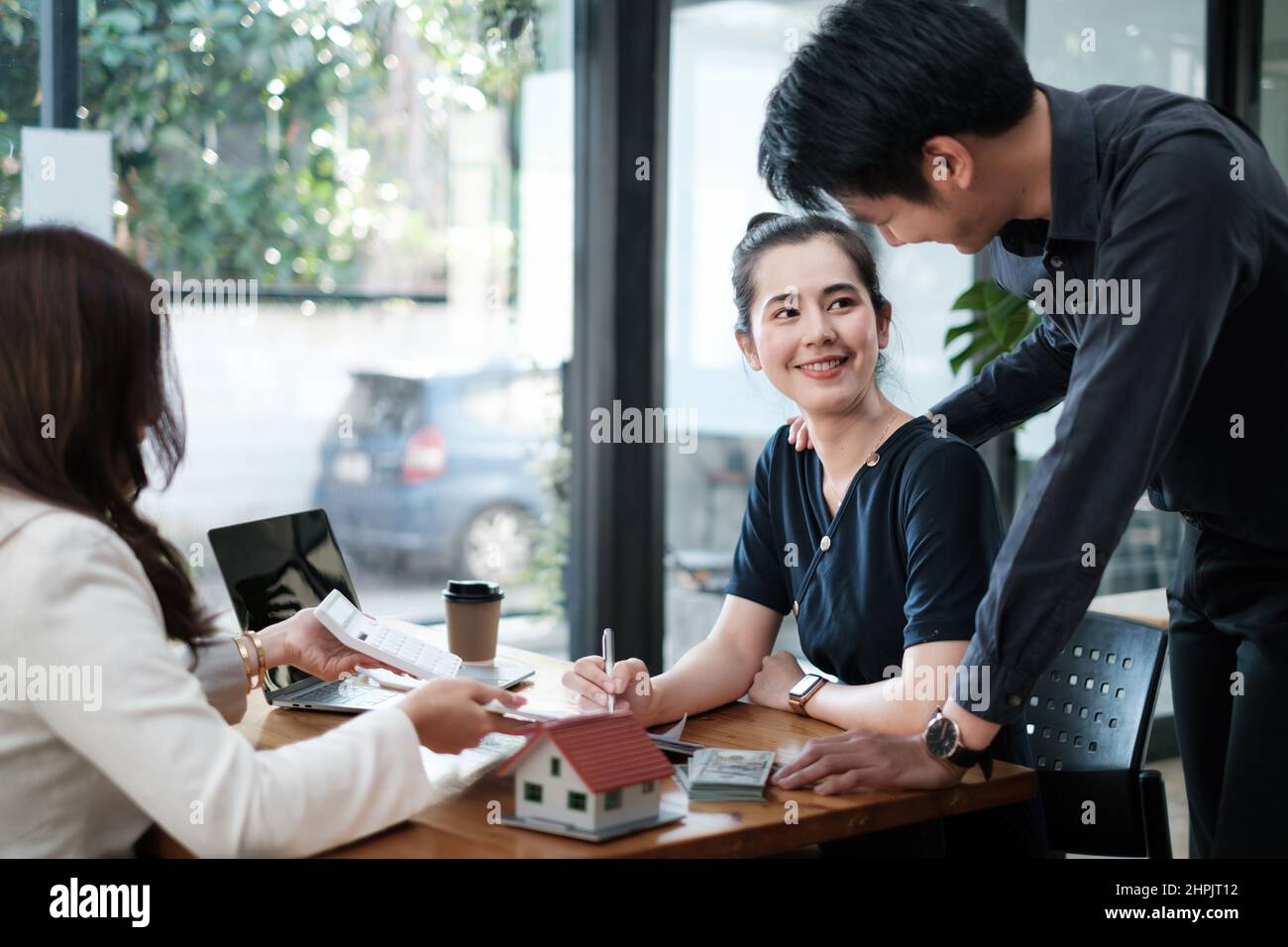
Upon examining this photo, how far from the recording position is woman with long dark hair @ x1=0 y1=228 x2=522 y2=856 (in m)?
1.15

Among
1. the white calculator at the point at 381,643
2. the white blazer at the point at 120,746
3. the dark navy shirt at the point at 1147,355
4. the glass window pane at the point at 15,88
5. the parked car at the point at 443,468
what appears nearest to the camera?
the white blazer at the point at 120,746

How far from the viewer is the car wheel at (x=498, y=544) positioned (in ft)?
12.4

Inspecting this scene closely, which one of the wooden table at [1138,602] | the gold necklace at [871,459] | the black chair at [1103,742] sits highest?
the gold necklace at [871,459]

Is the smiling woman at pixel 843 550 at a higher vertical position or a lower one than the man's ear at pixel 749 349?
lower

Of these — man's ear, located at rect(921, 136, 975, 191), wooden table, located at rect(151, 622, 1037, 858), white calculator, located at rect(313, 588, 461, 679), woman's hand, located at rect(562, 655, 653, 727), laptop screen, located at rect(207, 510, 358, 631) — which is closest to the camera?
wooden table, located at rect(151, 622, 1037, 858)

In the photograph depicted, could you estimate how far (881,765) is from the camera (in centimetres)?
145

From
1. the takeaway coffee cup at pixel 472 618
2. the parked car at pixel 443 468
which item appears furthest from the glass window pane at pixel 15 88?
the takeaway coffee cup at pixel 472 618

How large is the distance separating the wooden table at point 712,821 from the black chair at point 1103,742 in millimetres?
488

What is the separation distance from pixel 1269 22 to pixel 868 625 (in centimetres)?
359

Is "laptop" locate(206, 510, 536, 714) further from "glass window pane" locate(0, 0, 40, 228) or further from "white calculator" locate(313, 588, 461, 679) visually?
"glass window pane" locate(0, 0, 40, 228)

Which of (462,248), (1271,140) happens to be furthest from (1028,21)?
(462,248)

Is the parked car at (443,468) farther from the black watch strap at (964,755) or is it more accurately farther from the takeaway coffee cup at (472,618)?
the black watch strap at (964,755)

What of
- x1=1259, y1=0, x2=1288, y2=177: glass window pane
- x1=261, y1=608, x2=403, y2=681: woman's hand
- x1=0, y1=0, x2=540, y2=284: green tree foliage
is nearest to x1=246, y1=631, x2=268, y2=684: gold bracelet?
x1=261, y1=608, x2=403, y2=681: woman's hand

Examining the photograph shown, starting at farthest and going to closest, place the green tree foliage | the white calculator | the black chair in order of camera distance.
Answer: the green tree foliage → the black chair → the white calculator
